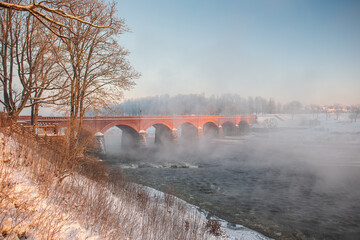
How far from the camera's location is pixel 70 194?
571 centimetres

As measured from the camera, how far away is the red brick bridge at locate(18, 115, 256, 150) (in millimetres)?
31031

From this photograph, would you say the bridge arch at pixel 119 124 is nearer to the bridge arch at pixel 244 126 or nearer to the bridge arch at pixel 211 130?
the bridge arch at pixel 211 130

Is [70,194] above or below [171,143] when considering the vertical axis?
above

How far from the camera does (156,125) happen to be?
50031 millimetres

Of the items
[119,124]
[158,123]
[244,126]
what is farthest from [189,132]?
[244,126]

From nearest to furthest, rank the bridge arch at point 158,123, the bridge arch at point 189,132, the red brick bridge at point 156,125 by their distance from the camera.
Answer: the red brick bridge at point 156,125 → the bridge arch at point 158,123 → the bridge arch at point 189,132

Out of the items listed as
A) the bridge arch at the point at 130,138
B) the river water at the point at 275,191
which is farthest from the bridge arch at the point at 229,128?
the river water at the point at 275,191

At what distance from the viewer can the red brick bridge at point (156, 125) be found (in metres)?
31.0

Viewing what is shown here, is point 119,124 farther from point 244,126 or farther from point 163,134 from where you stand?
point 244,126

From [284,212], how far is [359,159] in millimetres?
24101

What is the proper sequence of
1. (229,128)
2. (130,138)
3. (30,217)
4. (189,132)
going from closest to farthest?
(30,217) → (130,138) → (189,132) → (229,128)

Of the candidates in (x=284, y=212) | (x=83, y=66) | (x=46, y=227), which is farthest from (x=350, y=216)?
(x=83, y=66)

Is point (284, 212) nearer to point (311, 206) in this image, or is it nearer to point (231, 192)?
point (311, 206)

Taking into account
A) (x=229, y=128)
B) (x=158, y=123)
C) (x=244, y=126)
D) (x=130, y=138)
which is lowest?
(x=130, y=138)
